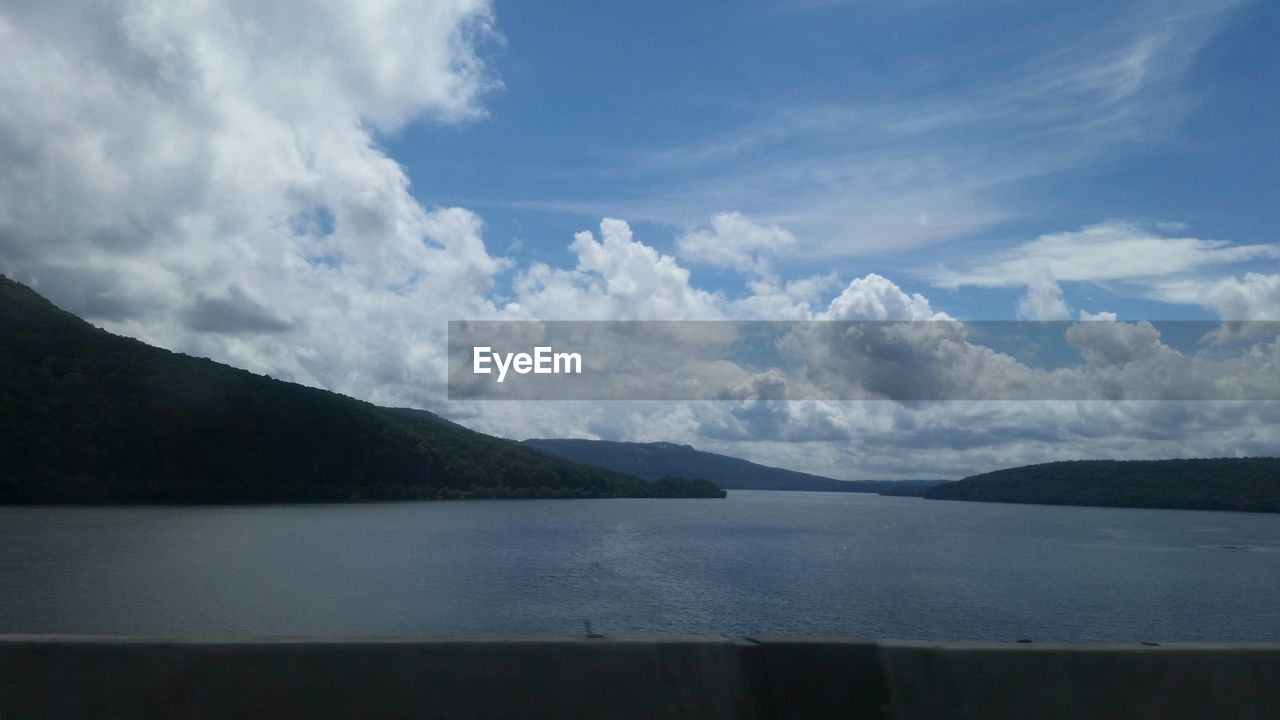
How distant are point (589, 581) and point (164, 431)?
54.4 m

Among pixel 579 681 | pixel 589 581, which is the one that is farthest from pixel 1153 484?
pixel 579 681

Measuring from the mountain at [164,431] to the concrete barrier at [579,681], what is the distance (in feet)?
252

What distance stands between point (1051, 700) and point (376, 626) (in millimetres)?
21780

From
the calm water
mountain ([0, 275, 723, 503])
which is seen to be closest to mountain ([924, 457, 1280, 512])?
the calm water

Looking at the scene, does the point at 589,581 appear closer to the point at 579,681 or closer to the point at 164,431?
the point at 579,681

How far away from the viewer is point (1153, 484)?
357 feet

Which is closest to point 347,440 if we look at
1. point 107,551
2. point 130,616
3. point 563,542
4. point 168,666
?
point 563,542

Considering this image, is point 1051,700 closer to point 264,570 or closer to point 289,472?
point 264,570

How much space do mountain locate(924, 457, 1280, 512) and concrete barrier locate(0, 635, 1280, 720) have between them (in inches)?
4170

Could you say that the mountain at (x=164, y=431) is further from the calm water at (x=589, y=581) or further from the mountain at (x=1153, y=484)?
the mountain at (x=1153, y=484)

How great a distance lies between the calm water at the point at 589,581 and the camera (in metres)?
26.8

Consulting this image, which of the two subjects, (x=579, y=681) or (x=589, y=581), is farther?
(x=589, y=581)

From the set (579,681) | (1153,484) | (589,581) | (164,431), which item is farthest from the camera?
(1153,484)

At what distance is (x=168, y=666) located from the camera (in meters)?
5.14
